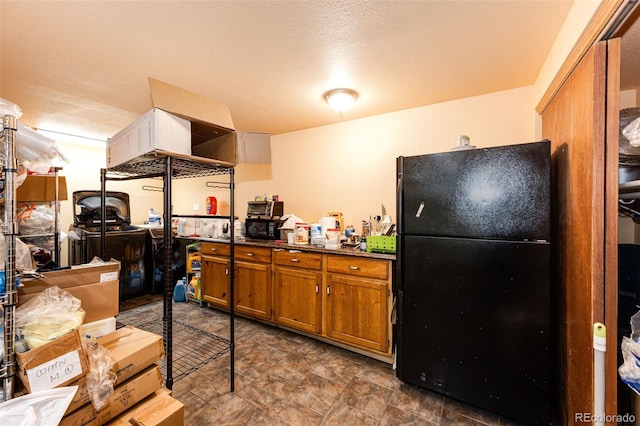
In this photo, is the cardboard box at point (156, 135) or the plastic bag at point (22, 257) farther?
the cardboard box at point (156, 135)

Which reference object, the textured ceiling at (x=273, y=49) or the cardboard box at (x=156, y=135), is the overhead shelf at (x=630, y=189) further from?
the cardboard box at (x=156, y=135)

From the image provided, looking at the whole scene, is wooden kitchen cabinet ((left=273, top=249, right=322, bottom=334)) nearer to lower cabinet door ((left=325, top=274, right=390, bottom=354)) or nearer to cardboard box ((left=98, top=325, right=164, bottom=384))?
lower cabinet door ((left=325, top=274, right=390, bottom=354))

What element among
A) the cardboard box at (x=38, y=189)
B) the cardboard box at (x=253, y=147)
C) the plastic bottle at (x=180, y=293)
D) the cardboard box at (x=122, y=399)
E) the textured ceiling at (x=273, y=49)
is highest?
the textured ceiling at (x=273, y=49)

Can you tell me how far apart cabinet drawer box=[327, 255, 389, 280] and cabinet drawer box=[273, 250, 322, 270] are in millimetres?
128

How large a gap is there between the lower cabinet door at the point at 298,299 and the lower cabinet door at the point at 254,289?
0.39 feet

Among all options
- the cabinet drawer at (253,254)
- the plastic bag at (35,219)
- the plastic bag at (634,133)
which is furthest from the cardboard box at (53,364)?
the plastic bag at (634,133)

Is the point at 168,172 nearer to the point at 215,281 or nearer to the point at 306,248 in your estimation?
the point at 306,248

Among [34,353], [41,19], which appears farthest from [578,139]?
[41,19]

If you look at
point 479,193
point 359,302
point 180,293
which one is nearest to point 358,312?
point 359,302

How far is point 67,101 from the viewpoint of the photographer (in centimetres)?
257

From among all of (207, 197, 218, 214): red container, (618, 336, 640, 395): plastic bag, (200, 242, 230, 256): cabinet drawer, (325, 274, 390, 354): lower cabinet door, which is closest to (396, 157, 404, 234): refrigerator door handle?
(325, 274, 390, 354): lower cabinet door

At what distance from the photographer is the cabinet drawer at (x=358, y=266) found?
2129 millimetres

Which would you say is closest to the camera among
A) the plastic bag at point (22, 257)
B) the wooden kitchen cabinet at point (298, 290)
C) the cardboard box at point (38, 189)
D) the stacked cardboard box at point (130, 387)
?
the stacked cardboard box at point (130, 387)

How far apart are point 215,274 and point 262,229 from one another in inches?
32.6
